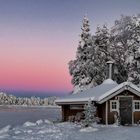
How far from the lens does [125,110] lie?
33188mm

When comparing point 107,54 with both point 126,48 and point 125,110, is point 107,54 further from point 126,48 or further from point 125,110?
point 125,110

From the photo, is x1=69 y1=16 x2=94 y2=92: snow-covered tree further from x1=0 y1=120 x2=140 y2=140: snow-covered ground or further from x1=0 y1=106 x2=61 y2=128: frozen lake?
x1=0 y1=120 x2=140 y2=140: snow-covered ground

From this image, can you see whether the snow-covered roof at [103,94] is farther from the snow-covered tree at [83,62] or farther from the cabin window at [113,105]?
the snow-covered tree at [83,62]

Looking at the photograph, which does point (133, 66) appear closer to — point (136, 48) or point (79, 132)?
point (136, 48)

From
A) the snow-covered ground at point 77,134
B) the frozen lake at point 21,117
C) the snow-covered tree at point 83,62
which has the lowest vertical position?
the frozen lake at point 21,117

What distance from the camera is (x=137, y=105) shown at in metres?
33.6

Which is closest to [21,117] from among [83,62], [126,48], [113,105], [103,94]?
[83,62]

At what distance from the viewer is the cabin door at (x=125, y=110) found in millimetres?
33062

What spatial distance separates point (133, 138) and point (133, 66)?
25206 millimetres

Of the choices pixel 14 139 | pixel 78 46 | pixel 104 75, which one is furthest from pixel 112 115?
pixel 78 46

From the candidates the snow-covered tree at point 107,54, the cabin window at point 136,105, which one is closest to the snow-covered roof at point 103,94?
the cabin window at point 136,105

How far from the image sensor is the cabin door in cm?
3306

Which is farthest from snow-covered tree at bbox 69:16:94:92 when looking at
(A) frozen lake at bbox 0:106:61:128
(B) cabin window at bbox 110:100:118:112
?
(B) cabin window at bbox 110:100:118:112

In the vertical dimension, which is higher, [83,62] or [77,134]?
[83,62]
